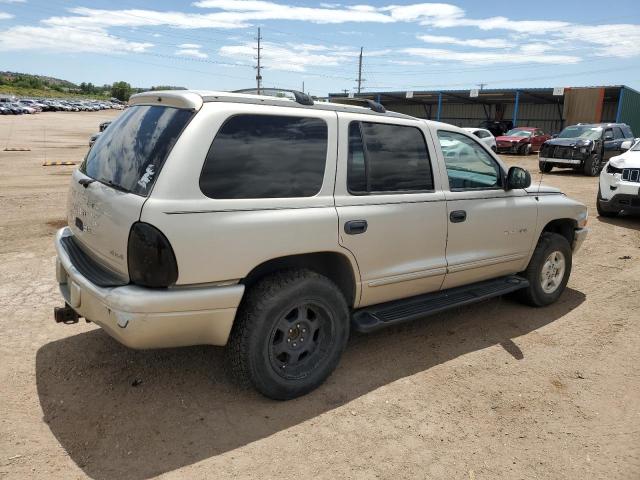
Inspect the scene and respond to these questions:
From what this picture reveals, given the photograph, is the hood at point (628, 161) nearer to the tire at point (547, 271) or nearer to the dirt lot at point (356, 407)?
the tire at point (547, 271)

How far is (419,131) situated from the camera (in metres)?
3.92

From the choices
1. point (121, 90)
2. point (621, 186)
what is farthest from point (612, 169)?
point (121, 90)

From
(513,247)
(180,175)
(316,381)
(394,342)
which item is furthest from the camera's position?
(513,247)

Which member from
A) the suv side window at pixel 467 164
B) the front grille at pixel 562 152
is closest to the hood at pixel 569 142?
the front grille at pixel 562 152

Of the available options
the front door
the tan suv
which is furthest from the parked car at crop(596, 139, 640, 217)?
the tan suv

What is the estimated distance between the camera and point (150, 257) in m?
2.68

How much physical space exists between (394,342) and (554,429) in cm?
141

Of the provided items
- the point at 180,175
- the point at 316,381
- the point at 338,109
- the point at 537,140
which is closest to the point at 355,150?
the point at 338,109

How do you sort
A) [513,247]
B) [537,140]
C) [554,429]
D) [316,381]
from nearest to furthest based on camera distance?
1. [554,429]
2. [316,381]
3. [513,247]
4. [537,140]

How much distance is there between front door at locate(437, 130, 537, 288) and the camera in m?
4.04

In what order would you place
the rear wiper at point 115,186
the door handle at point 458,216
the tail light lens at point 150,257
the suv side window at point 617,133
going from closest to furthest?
the tail light lens at point 150,257 < the rear wiper at point 115,186 < the door handle at point 458,216 < the suv side window at point 617,133

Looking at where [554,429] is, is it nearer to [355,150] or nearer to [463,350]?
[463,350]

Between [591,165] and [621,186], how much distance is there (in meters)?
9.41

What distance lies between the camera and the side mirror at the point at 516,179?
439cm
